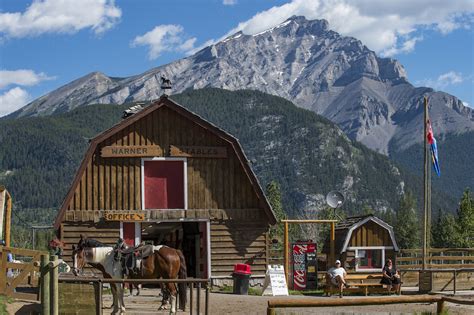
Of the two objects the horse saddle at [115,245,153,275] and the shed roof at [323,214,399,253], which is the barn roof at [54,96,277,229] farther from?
the horse saddle at [115,245,153,275]

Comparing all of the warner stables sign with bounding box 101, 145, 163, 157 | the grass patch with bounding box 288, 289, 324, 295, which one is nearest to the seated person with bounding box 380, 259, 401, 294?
the grass patch with bounding box 288, 289, 324, 295

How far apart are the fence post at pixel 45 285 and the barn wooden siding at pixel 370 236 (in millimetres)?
21517

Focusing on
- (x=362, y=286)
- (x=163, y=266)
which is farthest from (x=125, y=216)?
(x=163, y=266)

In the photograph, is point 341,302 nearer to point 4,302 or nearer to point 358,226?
point 4,302

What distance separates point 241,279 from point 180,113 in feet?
21.2

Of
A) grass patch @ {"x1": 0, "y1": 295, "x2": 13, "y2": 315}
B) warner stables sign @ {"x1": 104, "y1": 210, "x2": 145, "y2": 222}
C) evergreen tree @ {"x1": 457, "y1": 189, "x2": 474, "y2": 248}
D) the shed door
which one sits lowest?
evergreen tree @ {"x1": 457, "y1": 189, "x2": 474, "y2": 248}

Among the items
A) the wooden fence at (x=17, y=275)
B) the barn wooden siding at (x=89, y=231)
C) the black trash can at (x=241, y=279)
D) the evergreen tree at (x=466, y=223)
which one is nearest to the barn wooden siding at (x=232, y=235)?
the barn wooden siding at (x=89, y=231)

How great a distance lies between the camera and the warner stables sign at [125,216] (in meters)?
29.2

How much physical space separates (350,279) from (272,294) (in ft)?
15.4

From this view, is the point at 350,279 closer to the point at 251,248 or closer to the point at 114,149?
the point at 251,248

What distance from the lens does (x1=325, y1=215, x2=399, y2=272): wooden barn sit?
3478cm

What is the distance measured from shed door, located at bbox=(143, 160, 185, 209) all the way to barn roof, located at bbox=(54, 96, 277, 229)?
1602 mm

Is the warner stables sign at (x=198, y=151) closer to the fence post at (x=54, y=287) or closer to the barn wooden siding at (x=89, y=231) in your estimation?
the barn wooden siding at (x=89, y=231)

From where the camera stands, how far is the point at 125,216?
96.4 ft
